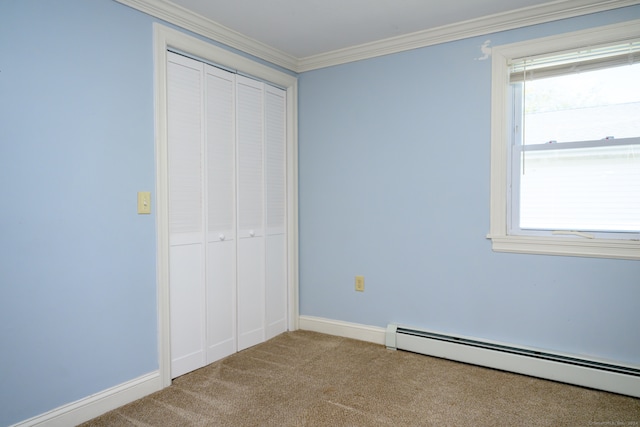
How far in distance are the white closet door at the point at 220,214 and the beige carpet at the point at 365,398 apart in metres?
0.23

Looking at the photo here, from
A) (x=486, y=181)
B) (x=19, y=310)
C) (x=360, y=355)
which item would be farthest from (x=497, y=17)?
(x=19, y=310)

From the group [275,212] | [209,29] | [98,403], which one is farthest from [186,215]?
[209,29]

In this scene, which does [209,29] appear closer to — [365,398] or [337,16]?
[337,16]

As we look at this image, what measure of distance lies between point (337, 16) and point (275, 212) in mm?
1521

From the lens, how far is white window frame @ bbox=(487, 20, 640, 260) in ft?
7.45

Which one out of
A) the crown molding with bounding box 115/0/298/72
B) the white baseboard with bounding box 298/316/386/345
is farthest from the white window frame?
the crown molding with bounding box 115/0/298/72

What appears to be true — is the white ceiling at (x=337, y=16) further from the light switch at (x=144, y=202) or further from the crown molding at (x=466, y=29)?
the light switch at (x=144, y=202)

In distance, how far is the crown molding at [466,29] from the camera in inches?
90.8

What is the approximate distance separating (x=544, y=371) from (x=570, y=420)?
0.46m

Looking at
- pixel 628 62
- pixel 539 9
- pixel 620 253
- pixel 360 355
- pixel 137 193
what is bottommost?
pixel 360 355

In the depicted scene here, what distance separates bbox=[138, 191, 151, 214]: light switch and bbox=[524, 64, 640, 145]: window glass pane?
7.76 feet

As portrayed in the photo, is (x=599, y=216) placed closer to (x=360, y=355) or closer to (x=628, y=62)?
(x=628, y=62)

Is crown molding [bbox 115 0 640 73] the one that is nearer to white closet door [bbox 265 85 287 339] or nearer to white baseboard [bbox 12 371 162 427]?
white closet door [bbox 265 85 287 339]

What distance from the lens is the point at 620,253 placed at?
2.27m
